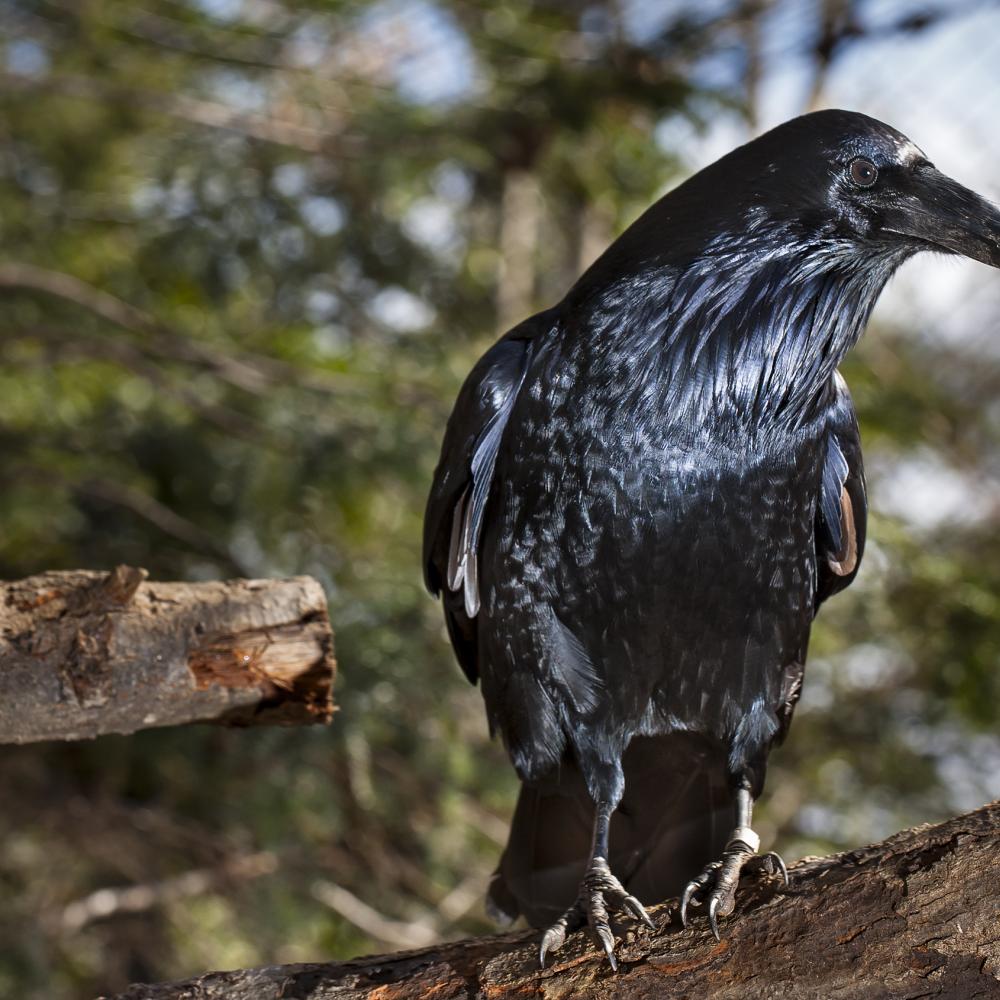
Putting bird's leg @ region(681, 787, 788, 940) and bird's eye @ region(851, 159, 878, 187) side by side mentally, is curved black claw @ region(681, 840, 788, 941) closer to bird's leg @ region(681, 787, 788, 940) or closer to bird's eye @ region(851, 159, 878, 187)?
bird's leg @ region(681, 787, 788, 940)

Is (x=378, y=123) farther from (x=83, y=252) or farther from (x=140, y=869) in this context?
(x=140, y=869)

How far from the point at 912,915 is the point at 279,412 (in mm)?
2651

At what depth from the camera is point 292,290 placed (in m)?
4.73

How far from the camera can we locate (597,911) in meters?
1.96

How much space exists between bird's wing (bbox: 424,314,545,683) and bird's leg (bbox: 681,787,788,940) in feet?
2.09

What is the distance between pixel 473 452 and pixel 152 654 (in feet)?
2.40

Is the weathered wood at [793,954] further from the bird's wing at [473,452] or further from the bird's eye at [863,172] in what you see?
the bird's eye at [863,172]

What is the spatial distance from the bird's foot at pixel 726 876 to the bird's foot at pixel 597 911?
90 mm

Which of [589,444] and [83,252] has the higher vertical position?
[83,252]

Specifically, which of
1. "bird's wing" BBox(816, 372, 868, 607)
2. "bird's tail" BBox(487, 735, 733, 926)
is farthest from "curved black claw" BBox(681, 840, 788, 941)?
"bird's wing" BBox(816, 372, 868, 607)

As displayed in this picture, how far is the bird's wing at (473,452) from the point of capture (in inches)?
86.7

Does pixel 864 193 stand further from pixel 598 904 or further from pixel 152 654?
pixel 152 654

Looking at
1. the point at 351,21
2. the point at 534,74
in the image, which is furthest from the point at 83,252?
the point at 534,74

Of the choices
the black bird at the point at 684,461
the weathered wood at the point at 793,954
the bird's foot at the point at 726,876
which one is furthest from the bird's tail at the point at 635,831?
the weathered wood at the point at 793,954
